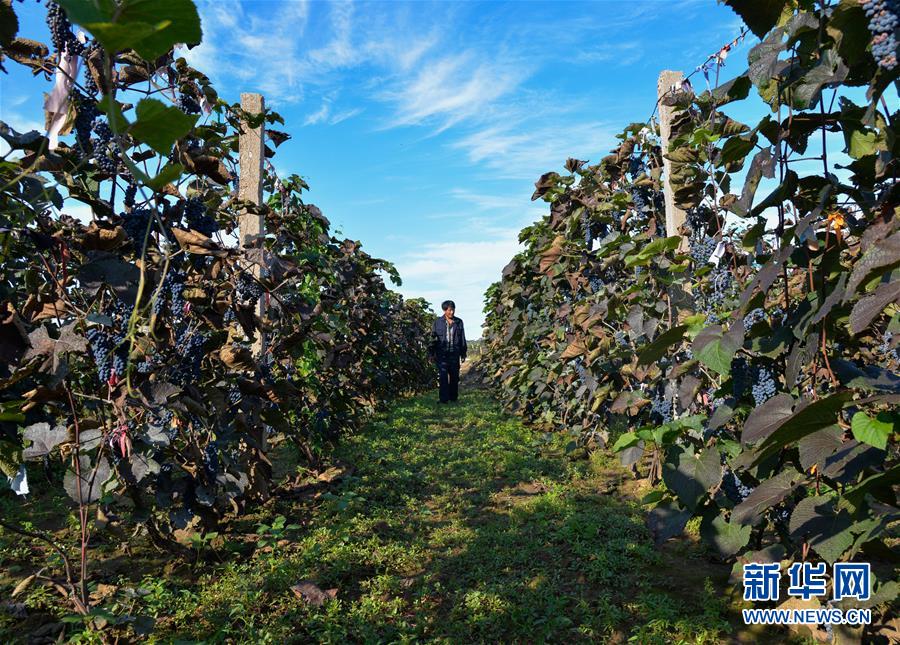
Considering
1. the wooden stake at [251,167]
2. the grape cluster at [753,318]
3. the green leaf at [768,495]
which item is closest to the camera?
the green leaf at [768,495]

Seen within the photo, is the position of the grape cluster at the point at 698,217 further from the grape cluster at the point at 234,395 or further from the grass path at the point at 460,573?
the grape cluster at the point at 234,395

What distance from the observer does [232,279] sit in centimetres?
321

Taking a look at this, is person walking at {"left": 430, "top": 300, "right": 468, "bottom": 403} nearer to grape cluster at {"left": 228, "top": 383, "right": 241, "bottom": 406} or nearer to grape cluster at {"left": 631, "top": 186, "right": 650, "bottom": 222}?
grape cluster at {"left": 631, "top": 186, "right": 650, "bottom": 222}

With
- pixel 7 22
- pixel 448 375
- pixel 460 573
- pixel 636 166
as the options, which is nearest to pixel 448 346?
pixel 448 375

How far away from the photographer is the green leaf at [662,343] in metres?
2.34

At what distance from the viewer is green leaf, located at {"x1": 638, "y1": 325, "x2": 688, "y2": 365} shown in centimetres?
234

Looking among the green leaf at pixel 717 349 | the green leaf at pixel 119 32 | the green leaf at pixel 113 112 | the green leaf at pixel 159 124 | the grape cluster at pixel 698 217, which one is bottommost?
the green leaf at pixel 717 349

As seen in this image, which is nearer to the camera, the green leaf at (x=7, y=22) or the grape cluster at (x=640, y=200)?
the green leaf at (x=7, y=22)

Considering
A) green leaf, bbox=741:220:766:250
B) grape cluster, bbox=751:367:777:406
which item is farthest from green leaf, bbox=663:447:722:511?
green leaf, bbox=741:220:766:250

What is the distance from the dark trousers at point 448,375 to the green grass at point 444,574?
628cm

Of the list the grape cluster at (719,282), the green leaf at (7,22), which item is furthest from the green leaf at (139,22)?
the grape cluster at (719,282)

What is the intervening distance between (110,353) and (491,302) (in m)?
11.3

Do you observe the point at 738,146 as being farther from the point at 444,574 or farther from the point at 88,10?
the point at 444,574

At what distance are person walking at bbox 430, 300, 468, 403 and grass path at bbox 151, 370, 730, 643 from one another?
20.2ft
